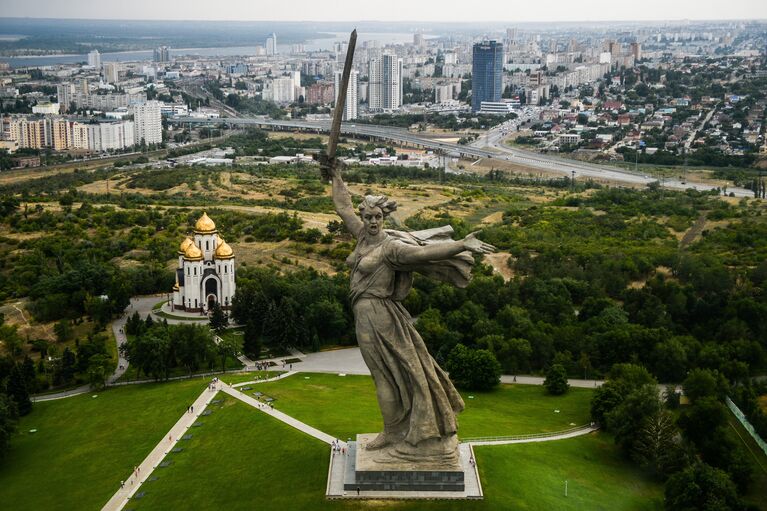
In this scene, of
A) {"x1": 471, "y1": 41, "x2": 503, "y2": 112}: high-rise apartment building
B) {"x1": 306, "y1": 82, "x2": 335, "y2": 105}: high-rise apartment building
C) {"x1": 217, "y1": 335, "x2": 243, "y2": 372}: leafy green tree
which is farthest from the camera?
{"x1": 306, "y1": 82, "x2": 335, "y2": 105}: high-rise apartment building

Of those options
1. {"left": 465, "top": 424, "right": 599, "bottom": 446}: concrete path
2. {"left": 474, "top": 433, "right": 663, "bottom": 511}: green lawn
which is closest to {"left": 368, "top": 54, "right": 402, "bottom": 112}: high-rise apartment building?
{"left": 465, "top": 424, "right": 599, "bottom": 446}: concrete path

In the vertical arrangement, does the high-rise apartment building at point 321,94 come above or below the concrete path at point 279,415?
above

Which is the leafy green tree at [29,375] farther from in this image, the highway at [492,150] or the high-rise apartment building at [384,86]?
the high-rise apartment building at [384,86]

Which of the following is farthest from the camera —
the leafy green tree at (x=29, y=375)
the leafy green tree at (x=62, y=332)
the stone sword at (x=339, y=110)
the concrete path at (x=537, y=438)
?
the leafy green tree at (x=62, y=332)

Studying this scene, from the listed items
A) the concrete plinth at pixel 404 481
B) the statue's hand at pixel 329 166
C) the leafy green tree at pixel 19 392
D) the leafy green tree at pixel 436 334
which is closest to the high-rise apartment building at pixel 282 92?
the leafy green tree at pixel 436 334

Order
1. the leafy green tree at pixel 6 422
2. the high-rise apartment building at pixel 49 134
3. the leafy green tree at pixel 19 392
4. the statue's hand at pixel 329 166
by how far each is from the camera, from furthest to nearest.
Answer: the high-rise apartment building at pixel 49 134
the leafy green tree at pixel 19 392
the leafy green tree at pixel 6 422
the statue's hand at pixel 329 166

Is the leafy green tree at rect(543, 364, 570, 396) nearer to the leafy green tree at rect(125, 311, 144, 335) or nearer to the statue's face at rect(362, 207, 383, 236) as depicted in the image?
the statue's face at rect(362, 207, 383, 236)

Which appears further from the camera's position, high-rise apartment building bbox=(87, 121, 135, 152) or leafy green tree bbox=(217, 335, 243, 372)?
high-rise apartment building bbox=(87, 121, 135, 152)
